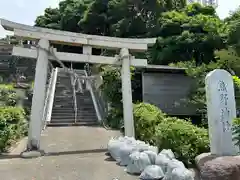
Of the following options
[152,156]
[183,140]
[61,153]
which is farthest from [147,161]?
[61,153]

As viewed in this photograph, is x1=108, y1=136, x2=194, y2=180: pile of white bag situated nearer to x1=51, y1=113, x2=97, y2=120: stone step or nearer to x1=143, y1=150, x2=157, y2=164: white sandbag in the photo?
x1=143, y1=150, x2=157, y2=164: white sandbag

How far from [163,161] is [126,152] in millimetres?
1485

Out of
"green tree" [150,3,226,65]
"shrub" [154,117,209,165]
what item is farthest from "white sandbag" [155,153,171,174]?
"green tree" [150,3,226,65]

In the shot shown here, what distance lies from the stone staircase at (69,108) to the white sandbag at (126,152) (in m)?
8.69

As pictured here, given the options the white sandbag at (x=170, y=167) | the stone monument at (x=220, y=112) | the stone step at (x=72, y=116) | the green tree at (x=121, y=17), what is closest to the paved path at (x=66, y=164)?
the white sandbag at (x=170, y=167)

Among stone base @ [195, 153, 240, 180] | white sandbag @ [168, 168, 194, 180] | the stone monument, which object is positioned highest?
the stone monument

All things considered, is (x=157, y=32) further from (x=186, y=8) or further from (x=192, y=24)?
(x=186, y=8)

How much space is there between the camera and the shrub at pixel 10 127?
340 inches

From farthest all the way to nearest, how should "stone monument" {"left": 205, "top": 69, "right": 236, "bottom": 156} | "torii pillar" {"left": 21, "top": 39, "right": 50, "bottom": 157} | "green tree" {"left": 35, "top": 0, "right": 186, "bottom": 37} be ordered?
1. "green tree" {"left": 35, "top": 0, "right": 186, "bottom": 37}
2. "torii pillar" {"left": 21, "top": 39, "right": 50, "bottom": 157}
3. "stone monument" {"left": 205, "top": 69, "right": 236, "bottom": 156}

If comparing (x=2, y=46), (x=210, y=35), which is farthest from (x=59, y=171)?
(x=2, y=46)

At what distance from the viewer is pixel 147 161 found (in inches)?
249

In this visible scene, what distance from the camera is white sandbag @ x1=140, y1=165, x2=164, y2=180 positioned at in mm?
5686

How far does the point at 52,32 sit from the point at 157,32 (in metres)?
14.1

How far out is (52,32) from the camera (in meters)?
9.04
